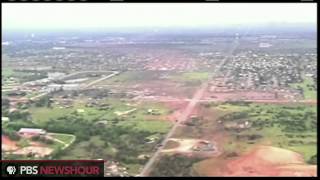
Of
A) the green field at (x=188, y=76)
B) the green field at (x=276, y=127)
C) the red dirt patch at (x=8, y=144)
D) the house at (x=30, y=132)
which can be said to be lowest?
the green field at (x=276, y=127)

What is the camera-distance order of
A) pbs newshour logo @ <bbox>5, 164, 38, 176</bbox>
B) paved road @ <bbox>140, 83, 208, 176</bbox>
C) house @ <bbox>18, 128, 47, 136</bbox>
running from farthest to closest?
house @ <bbox>18, 128, 47, 136</bbox>
paved road @ <bbox>140, 83, 208, 176</bbox>
pbs newshour logo @ <bbox>5, 164, 38, 176</bbox>

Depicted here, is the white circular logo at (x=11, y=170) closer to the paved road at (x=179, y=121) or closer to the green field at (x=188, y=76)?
the paved road at (x=179, y=121)

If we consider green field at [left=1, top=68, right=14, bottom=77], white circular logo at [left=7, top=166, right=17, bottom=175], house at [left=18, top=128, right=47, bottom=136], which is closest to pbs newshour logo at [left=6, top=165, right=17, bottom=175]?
white circular logo at [left=7, top=166, right=17, bottom=175]

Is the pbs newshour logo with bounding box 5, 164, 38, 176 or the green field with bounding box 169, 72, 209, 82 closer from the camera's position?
the pbs newshour logo with bounding box 5, 164, 38, 176

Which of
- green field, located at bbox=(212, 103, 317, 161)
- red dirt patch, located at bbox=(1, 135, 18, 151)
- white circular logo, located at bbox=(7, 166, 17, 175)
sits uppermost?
white circular logo, located at bbox=(7, 166, 17, 175)

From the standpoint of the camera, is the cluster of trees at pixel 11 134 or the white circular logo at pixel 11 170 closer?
the white circular logo at pixel 11 170

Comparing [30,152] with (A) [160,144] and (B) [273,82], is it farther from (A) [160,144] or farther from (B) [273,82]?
(B) [273,82]

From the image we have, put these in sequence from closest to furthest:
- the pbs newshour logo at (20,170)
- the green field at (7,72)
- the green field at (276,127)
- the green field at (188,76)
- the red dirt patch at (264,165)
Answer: the pbs newshour logo at (20,170), the red dirt patch at (264,165), the green field at (276,127), the green field at (7,72), the green field at (188,76)

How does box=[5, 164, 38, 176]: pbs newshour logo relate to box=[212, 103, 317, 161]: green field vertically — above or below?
above

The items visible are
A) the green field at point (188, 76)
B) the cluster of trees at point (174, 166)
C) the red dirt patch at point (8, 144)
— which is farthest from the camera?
the green field at point (188, 76)

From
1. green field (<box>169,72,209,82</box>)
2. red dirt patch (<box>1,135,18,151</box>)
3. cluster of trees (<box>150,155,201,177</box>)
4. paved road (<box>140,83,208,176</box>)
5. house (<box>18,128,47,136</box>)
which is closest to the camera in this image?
cluster of trees (<box>150,155,201,177</box>)

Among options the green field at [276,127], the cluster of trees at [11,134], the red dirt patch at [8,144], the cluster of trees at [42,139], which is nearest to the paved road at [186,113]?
the green field at [276,127]

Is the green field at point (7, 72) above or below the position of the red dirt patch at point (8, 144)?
above

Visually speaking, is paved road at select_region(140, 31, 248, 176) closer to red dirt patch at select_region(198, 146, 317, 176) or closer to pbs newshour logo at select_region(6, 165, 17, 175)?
red dirt patch at select_region(198, 146, 317, 176)
